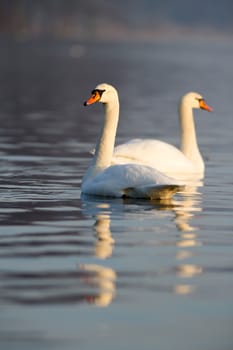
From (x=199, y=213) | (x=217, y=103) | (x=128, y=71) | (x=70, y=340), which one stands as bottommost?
(x=70, y=340)

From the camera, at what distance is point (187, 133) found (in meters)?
18.3

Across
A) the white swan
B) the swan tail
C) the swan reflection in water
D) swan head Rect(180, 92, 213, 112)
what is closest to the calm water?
the swan reflection in water

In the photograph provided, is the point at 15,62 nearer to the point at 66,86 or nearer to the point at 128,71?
the point at 128,71

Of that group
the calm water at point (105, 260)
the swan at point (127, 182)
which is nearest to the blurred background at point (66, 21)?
the calm water at point (105, 260)

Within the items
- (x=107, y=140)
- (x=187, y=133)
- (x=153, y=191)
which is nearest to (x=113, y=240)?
(x=153, y=191)

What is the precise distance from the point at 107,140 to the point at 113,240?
4.04 m

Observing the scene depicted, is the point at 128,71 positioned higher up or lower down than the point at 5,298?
higher up

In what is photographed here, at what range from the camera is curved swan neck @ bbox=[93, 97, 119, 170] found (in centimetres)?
1407

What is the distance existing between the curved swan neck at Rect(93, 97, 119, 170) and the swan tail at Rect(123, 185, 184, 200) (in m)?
1.08

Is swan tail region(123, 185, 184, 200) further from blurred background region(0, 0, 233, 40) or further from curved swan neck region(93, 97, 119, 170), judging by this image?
blurred background region(0, 0, 233, 40)

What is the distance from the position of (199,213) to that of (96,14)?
17749 cm

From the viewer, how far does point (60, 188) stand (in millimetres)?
14203

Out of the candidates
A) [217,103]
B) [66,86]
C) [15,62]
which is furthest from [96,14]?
[217,103]

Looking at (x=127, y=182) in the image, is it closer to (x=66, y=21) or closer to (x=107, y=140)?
(x=107, y=140)
